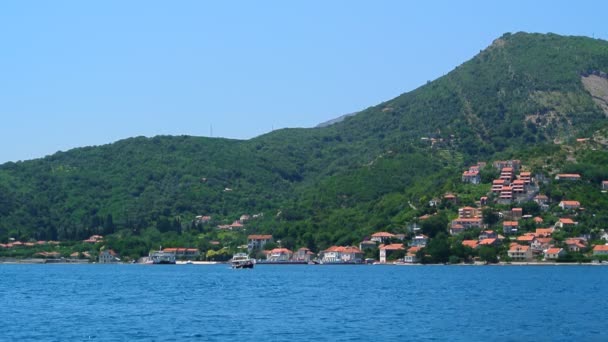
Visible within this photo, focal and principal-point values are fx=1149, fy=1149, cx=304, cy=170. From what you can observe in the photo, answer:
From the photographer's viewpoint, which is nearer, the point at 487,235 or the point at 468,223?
the point at 487,235

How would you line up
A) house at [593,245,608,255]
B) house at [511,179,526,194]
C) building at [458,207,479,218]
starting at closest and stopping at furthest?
house at [593,245,608,255], building at [458,207,479,218], house at [511,179,526,194]

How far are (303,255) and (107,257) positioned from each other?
3359 cm

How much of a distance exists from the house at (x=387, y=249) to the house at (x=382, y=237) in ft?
8.74

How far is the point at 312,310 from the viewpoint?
209 feet

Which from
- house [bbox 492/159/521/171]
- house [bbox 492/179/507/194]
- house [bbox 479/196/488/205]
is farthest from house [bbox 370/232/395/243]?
house [bbox 492/159/521/171]

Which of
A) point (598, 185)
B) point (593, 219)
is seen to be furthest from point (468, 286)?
point (598, 185)

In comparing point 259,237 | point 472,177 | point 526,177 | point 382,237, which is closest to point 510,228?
point 526,177

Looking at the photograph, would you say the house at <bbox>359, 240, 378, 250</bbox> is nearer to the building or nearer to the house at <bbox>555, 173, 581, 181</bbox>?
the building

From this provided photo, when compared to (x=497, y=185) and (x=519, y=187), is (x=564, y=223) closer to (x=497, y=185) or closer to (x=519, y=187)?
(x=519, y=187)

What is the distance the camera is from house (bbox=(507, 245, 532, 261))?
447 feet

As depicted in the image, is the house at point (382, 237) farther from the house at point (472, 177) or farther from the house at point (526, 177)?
the house at point (526, 177)

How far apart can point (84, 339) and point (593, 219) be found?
105m

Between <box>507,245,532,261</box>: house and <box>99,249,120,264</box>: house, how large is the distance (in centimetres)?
6618

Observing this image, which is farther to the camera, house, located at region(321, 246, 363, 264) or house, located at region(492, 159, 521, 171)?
house, located at region(492, 159, 521, 171)
